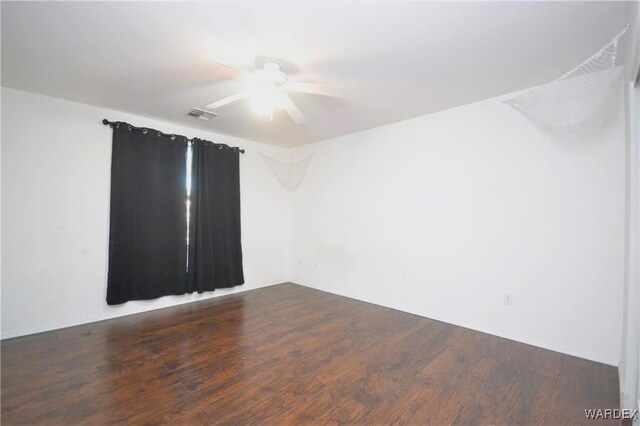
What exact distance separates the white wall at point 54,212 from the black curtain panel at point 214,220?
68cm

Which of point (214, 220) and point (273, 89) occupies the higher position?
point (273, 89)

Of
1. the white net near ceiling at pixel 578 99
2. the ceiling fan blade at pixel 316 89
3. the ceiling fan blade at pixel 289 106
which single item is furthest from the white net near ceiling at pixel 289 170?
the white net near ceiling at pixel 578 99

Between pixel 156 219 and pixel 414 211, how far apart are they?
3.26 meters

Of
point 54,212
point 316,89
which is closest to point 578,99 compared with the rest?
point 316,89

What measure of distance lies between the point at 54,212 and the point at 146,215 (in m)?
0.83

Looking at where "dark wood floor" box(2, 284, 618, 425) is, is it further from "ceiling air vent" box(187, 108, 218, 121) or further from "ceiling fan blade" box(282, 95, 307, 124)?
"ceiling air vent" box(187, 108, 218, 121)

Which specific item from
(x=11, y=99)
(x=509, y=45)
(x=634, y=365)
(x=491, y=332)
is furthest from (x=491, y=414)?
(x=11, y=99)

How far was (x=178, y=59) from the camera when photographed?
7.07 ft

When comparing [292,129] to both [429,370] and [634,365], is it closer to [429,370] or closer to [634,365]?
[429,370]

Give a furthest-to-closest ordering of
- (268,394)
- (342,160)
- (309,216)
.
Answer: (309,216) → (342,160) → (268,394)

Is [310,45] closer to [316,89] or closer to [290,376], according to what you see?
[316,89]

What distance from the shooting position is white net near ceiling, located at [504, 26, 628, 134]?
2.01m

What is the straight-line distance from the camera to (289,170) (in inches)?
196

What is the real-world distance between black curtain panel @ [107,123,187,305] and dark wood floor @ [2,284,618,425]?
20.2 inches
